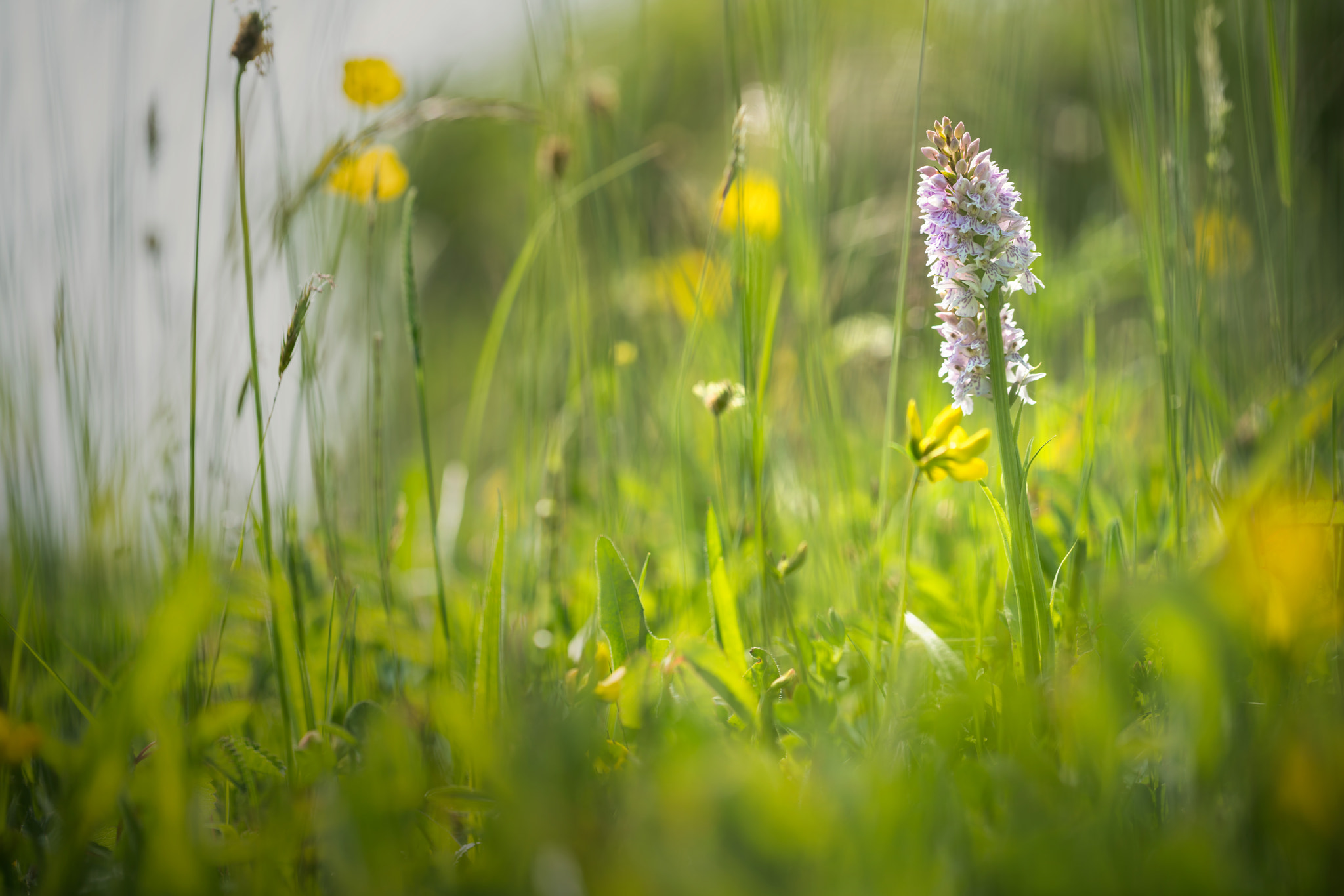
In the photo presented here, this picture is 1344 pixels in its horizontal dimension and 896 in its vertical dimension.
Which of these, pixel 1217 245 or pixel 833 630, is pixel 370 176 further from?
pixel 1217 245

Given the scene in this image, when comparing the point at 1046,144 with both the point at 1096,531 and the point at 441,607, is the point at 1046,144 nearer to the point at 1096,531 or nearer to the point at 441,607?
the point at 1096,531

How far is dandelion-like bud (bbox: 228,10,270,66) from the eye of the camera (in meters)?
0.53

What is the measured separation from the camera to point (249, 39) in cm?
54

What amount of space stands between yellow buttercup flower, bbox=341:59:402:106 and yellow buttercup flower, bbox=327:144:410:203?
52 mm

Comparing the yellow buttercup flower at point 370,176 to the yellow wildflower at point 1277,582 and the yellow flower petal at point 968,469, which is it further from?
the yellow wildflower at point 1277,582

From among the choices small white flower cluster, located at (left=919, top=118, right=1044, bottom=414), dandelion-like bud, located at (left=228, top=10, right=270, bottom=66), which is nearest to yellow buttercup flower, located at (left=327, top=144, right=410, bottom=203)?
dandelion-like bud, located at (left=228, top=10, right=270, bottom=66)

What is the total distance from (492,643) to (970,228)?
0.42m

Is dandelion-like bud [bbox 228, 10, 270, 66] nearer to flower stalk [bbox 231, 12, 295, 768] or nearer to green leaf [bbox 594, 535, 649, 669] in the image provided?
→ flower stalk [bbox 231, 12, 295, 768]

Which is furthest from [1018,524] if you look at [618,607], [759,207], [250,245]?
[759,207]

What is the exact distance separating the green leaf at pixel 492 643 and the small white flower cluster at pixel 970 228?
0.34 metres

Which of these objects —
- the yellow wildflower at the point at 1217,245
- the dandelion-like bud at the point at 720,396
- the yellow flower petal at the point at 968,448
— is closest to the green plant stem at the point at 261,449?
the dandelion-like bud at the point at 720,396

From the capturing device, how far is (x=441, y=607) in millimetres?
647

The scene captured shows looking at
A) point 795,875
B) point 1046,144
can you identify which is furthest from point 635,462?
point 1046,144

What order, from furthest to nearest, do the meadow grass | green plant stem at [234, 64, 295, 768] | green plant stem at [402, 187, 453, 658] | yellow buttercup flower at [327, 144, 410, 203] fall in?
1. yellow buttercup flower at [327, 144, 410, 203]
2. green plant stem at [402, 187, 453, 658]
3. green plant stem at [234, 64, 295, 768]
4. the meadow grass
